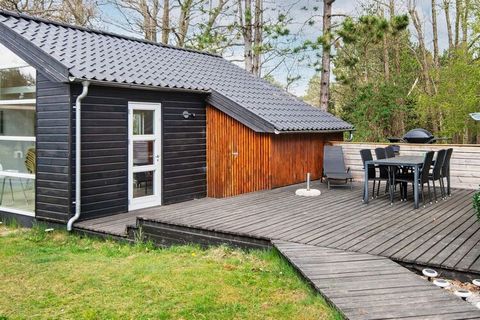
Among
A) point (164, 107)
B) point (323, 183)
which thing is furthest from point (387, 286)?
point (323, 183)

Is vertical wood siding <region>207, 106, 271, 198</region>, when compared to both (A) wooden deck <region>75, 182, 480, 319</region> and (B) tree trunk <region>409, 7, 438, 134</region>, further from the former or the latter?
(B) tree trunk <region>409, 7, 438, 134</region>

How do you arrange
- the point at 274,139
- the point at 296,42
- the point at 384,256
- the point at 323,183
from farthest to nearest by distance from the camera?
the point at 296,42 → the point at 323,183 → the point at 274,139 → the point at 384,256

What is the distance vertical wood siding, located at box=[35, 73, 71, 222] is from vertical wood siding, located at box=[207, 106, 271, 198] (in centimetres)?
305

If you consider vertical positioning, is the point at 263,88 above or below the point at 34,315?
above

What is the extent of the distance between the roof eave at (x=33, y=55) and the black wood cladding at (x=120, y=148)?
35 cm

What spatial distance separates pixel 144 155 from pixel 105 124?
0.97 metres

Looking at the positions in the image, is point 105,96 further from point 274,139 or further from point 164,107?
point 274,139

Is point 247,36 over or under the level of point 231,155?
over

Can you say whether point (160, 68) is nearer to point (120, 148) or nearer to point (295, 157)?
point (120, 148)

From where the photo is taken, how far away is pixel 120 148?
710 cm

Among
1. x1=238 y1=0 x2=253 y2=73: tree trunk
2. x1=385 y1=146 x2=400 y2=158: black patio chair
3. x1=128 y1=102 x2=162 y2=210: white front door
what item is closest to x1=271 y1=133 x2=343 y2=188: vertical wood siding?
x1=385 y1=146 x2=400 y2=158: black patio chair

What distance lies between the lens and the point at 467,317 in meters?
3.11

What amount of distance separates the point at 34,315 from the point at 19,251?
2.52 metres

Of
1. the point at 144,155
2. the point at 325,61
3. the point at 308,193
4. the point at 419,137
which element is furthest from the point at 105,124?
the point at 325,61
